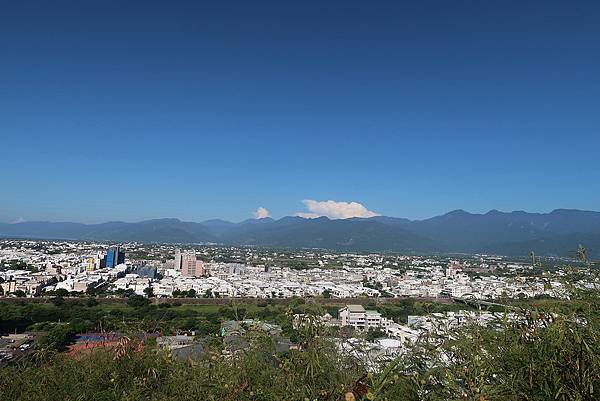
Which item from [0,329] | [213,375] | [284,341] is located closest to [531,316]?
[284,341]

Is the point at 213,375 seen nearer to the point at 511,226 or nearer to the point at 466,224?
the point at 511,226

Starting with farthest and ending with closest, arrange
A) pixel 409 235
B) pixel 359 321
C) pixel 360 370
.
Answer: pixel 409 235 → pixel 359 321 → pixel 360 370

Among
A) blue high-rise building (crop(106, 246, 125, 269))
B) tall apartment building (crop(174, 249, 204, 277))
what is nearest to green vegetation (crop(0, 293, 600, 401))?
tall apartment building (crop(174, 249, 204, 277))

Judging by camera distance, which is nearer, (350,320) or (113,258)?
(350,320)

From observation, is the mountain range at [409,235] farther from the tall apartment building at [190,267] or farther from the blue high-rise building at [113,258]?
the tall apartment building at [190,267]

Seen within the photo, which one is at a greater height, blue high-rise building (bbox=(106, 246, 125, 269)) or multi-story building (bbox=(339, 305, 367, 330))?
multi-story building (bbox=(339, 305, 367, 330))

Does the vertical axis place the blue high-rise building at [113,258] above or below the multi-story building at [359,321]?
below

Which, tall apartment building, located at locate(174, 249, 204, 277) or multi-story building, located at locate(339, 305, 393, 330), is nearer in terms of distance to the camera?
multi-story building, located at locate(339, 305, 393, 330)

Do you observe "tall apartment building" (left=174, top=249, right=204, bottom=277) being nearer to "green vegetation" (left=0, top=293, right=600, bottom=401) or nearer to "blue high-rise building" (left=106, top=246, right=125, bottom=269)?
"blue high-rise building" (left=106, top=246, right=125, bottom=269)

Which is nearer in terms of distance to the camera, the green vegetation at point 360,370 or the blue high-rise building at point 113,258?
the green vegetation at point 360,370

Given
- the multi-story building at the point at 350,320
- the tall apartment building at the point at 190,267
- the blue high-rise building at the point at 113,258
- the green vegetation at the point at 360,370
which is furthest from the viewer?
the blue high-rise building at the point at 113,258

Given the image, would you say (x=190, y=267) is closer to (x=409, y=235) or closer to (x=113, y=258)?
(x=113, y=258)

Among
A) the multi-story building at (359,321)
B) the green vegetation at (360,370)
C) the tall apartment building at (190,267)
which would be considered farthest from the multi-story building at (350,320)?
the tall apartment building at (190,267)

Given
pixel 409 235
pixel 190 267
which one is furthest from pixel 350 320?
pixel 409 235
